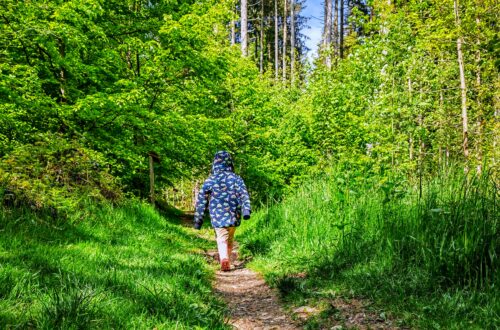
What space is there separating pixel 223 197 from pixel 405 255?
3.55 meters

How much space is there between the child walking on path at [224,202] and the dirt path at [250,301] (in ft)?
2.07

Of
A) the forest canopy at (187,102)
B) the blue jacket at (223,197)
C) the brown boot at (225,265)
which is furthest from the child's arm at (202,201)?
the forest canopy at (187,102)

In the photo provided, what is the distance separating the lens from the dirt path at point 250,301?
3900 mm

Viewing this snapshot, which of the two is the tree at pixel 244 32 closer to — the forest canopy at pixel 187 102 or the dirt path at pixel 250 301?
the forest canopy at pixel 187 102

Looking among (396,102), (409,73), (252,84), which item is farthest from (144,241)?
(252,84)

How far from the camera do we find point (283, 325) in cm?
383

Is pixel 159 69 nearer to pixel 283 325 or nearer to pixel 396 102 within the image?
pixel 396 102

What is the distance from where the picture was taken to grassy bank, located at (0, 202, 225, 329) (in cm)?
274

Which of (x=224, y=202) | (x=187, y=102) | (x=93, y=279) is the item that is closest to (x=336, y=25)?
(x=187, y=102)

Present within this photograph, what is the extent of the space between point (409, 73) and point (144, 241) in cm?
736

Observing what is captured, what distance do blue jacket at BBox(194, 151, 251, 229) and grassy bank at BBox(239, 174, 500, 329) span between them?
0.95 meters

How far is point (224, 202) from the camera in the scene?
706 cm

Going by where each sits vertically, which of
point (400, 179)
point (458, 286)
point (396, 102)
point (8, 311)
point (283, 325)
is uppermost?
point (396, 102)

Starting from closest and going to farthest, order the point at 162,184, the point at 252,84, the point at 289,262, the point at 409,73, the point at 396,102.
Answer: the point at 289,262
the point at 396,102
the point at 409,73
the point at 252,84
the point at 162,184
